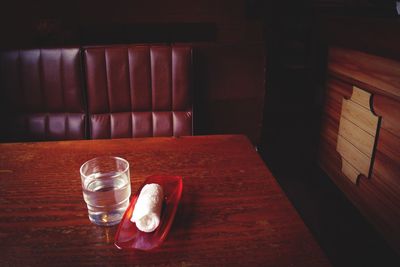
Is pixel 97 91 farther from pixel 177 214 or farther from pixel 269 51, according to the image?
pixel 269 51

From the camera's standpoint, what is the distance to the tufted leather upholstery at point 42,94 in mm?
2188

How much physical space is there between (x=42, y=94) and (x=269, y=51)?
92.5 inches

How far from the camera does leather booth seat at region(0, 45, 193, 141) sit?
7.15 feet

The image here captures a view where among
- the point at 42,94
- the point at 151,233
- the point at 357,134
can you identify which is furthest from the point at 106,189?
the point at 357,134

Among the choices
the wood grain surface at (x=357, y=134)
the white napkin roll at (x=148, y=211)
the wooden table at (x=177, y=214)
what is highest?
the white napkin roll at (x=148, y=211)

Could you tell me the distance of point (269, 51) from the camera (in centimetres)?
368

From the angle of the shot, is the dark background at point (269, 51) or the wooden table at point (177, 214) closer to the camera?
the wooden table at point (177, 214)

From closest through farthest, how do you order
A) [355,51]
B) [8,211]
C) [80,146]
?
1. [8,211]
2. [80,146]
3. [355,51]

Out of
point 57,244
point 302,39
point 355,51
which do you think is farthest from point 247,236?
point 302,39

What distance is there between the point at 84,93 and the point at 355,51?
1.94m

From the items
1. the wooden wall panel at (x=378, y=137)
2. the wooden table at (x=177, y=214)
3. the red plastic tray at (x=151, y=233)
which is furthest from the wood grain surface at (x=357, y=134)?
the red plastic tray at (x=151, y=233)

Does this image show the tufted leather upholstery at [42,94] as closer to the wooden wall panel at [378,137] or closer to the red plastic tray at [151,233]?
the red plastic tray at [151,233]

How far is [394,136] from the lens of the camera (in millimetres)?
2131

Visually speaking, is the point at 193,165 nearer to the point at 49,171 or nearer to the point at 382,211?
the point at 49,171
